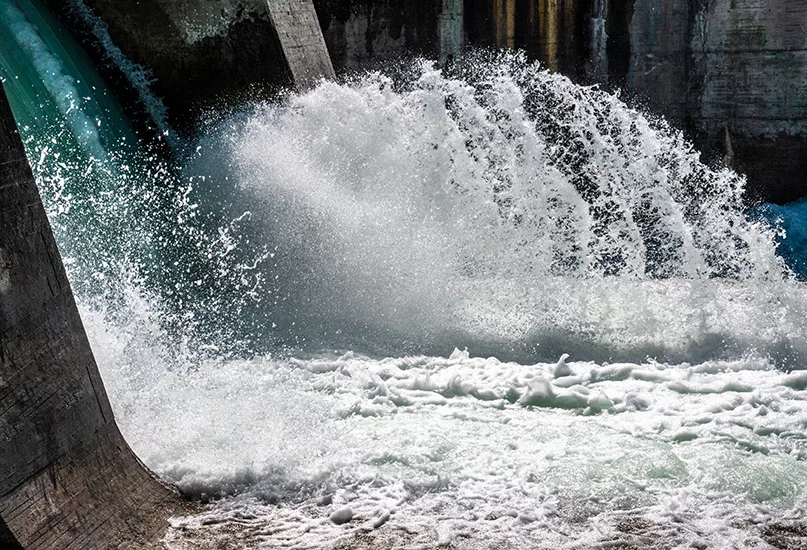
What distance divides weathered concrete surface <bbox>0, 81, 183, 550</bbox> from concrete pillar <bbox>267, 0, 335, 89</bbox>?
13.7ft

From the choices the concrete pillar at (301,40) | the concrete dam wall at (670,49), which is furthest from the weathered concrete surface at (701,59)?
the concrete pillar at (301,40)

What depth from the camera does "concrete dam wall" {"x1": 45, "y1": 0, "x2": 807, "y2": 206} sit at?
9719 millimetres

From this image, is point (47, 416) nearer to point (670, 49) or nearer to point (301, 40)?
point (301, 40)

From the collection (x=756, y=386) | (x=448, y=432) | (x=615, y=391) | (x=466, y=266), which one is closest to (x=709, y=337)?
(x=756, y=386)

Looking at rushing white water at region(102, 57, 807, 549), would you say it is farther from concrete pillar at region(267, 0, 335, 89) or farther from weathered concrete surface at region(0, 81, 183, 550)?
concrete pillar at region(267, 0, 335, 89)

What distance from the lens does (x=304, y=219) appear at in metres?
6.66

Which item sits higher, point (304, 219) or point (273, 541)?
point (304, 219)

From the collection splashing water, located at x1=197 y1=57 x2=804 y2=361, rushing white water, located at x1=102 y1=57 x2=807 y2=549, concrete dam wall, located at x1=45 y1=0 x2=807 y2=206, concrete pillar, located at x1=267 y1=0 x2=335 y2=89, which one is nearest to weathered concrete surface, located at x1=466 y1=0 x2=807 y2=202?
concrete dam wall, located at x1=45 y1=0 x2=807 y2=206

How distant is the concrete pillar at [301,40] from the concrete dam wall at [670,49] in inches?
76.8

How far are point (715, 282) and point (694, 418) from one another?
103 inches

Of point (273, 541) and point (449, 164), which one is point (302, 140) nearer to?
point (449, 164)

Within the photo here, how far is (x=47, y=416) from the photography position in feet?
10.6

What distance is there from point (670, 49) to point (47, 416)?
819 cm

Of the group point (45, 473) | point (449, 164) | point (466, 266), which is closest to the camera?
point (45, 473)
